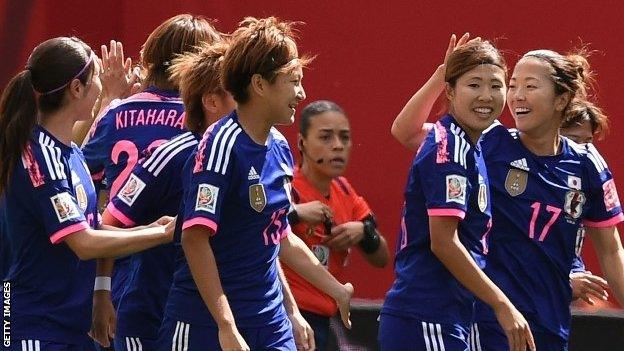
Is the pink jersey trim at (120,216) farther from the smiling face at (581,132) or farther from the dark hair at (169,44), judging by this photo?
the smiling face at (581,132)

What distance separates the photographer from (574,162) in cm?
511

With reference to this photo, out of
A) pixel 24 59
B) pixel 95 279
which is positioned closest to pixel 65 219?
pixel 95 279

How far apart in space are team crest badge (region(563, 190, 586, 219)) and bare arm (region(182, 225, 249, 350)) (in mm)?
1420

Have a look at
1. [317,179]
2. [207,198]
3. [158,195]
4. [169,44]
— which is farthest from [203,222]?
[317,179]

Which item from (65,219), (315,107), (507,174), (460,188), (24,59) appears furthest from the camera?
(24,59)

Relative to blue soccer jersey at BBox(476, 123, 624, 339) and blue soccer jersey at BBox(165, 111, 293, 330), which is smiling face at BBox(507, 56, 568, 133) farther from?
blue soccer jersey at BBox(165, 111, 293, 330)

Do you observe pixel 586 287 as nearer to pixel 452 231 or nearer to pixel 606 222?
pixel 606 222

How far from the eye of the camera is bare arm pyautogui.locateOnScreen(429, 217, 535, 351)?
4.54 meters

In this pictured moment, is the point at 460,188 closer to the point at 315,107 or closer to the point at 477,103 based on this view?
the point at 477,103

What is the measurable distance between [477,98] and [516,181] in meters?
0.39

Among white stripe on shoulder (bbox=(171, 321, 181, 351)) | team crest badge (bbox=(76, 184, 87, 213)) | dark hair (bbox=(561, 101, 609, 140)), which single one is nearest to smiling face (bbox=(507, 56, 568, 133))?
dark hair (bbox=(561, 101, 609, 140))

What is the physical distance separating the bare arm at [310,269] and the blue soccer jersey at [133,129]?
0.61 metres

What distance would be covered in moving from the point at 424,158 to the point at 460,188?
16 centimetres

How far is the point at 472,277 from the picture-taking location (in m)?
4.54
